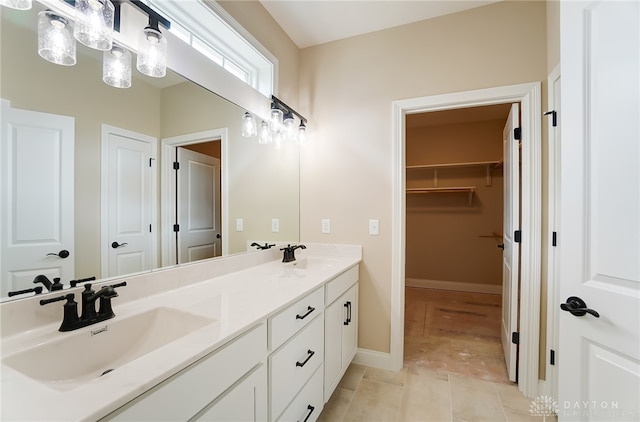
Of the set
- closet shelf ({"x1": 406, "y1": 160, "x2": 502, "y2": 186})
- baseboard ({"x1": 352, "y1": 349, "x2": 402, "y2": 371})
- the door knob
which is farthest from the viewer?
closet shelf ({"x1": 406, "y1": 160, "x2": 502, "y2": 186})

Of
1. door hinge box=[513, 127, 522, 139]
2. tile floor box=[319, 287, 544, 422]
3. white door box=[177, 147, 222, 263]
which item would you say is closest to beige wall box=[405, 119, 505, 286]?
tile floor box=[319, 287, 544, 422]

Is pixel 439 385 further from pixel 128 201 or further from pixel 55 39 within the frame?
pixel 55 39

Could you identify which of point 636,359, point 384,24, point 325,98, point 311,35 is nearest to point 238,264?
point 325,98

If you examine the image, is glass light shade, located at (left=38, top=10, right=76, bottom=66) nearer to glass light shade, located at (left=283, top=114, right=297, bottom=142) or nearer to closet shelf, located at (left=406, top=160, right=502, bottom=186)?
glass light shade, located at (left=283, top=114, right=297, bottom=142)

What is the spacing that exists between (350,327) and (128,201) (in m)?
1.64

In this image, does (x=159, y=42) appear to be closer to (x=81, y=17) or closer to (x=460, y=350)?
(x=81, y=17)

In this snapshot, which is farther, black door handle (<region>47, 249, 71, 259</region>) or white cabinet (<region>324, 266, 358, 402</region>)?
white cabinet (<region>324, 266, 358, 402</region>)

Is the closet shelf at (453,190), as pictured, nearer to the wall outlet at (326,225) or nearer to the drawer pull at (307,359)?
the wall outlet at (326,225)

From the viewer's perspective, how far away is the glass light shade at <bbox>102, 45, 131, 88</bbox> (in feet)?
3.44

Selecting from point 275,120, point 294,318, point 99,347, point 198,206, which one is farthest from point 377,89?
point 99,347

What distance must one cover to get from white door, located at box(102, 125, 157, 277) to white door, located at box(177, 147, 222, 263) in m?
0.18

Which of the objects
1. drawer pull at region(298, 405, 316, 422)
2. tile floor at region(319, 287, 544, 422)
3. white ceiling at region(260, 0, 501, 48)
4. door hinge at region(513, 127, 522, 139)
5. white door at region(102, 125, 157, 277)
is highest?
white ceiling at region(260, 0, 501, 48)

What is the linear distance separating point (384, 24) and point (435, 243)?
10.8 feet

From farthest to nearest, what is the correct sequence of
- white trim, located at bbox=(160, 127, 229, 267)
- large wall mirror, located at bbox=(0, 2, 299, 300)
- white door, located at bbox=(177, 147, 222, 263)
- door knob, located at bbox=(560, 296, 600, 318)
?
white door, located at bbox=(177, 147, 222, 263), white trim, located at bbox=(160, 127, 229, 267), door knob, located at bbox=(560, 296, 600, 318), large wall mirror, located at bbox=(0, 2, 299, 300)
